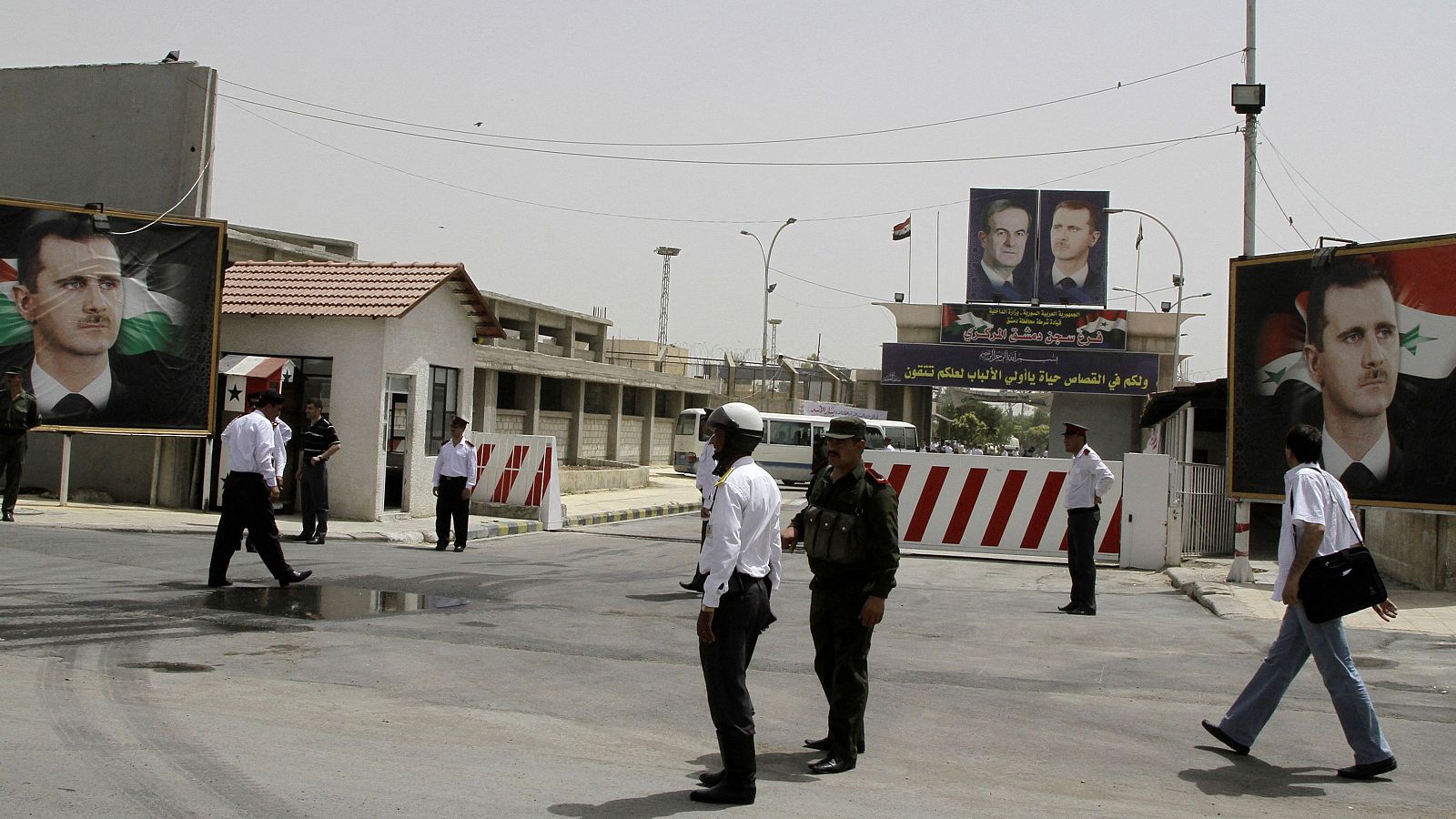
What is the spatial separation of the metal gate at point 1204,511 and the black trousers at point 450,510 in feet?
32.5

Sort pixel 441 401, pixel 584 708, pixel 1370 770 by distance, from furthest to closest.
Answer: pixel 441 401 < pixel 584 708 < pixel 1370 770

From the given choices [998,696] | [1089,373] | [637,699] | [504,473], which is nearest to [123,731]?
[637,699]

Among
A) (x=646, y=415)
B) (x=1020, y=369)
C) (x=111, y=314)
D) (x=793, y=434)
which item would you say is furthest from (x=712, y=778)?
(x=1020, y=369)

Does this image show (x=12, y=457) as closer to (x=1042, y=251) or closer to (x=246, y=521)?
(x=246, y=521)

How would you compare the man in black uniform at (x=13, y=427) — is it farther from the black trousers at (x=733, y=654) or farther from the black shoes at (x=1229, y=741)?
the black shoes at (x=1229, y=741)

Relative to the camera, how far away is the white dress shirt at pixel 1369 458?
1434cm

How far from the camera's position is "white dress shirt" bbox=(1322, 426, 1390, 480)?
14336 mm

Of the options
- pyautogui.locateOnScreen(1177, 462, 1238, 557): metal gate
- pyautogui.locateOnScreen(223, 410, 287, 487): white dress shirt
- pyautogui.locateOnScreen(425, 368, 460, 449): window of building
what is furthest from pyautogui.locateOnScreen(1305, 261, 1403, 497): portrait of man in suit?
pyautogui.locateOnScreen(425, 368, 460, 449): window of building

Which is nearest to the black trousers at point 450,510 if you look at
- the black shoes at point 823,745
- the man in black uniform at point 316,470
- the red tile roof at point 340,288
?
the man in black uniform at point 316,470

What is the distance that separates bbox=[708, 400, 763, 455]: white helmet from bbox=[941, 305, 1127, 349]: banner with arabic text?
53.3 metres

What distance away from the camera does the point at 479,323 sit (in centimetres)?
2203

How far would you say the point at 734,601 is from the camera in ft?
17.9

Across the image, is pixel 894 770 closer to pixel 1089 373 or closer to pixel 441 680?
pixel 441 680

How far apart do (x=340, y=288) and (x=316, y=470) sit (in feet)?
17.6
